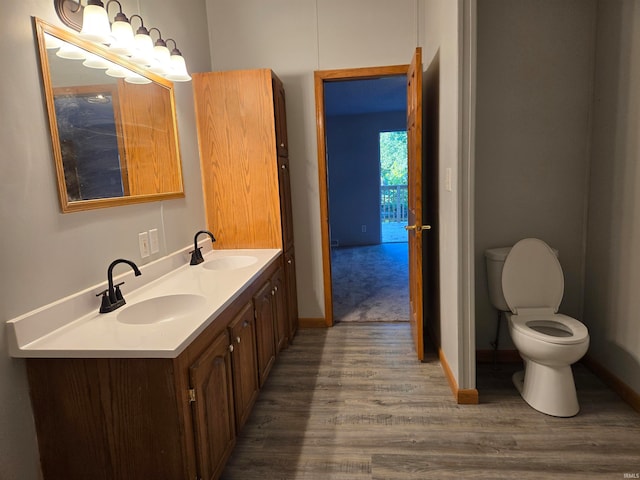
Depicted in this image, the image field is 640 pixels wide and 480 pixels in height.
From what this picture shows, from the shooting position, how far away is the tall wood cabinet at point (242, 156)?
2.76 metres

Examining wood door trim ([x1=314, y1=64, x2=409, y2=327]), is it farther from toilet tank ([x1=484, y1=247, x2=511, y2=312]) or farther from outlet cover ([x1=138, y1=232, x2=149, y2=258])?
outlet cover ([x1=138, y1=232, x2=149, y2=258])

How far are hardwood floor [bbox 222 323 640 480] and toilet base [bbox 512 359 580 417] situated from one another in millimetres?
41

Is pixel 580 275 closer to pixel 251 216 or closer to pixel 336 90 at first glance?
pixel 251 216

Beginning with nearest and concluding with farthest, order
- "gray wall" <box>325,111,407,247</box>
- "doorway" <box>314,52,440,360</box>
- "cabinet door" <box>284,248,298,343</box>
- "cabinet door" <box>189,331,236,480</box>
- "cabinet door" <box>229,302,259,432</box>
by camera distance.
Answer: "cabinet door" <box>189,331,236,480</box>
"cabinet door" <box>229,302,259,432</box>
"doorway" <box>314,52,440,360</box>
"cabinet door" <box>284,248,298,343</box>
"gray wall" <box>325,111,407,247</box>

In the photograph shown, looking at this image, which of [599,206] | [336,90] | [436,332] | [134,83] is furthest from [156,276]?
[336,90]

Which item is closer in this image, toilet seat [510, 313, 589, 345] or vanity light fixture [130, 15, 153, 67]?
vanity light fixture [130, 15, 153, 67]

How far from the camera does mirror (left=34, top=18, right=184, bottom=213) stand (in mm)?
1524

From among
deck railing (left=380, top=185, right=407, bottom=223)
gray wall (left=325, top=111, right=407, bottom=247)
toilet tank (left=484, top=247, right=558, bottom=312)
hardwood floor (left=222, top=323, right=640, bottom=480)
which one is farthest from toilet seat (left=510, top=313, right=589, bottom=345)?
deck railing (left=380, top=185, right=407, bottom=223)

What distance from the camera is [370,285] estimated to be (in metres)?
4.67

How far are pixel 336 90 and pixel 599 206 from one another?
144 inches

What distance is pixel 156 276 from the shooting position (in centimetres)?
212

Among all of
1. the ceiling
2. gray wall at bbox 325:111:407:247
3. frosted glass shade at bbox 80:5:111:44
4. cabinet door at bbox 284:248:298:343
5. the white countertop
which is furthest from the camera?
gray wall at bbox 325:111:407:247

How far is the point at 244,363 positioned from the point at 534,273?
1.73 meters

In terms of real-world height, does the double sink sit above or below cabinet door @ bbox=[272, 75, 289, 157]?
below
